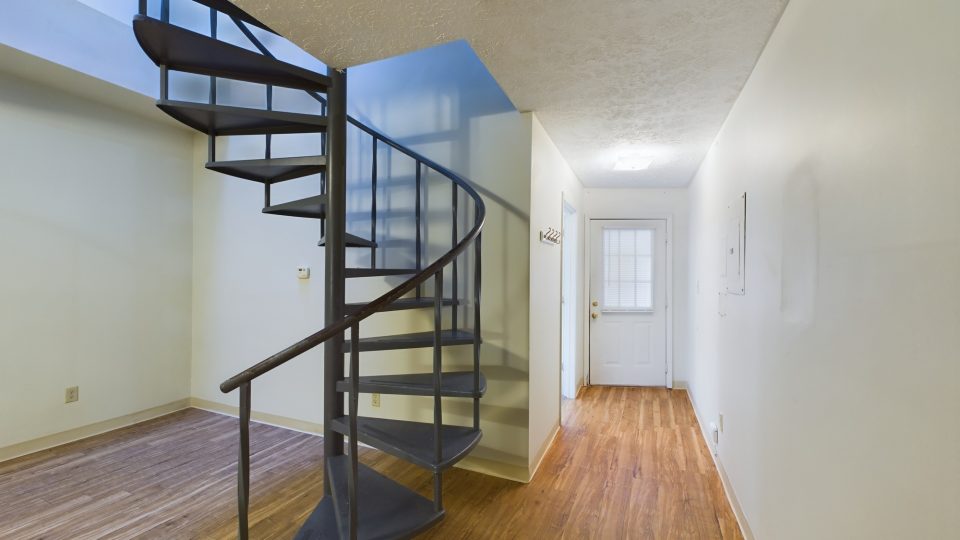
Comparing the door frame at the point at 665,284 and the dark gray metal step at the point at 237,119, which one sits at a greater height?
the dark gray metal step at the point at 237,119

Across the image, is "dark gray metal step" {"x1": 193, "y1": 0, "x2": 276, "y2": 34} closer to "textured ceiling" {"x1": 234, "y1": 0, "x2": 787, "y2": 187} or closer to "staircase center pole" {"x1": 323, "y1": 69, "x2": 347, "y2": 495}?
"textured ceiling" {"x1": 234, "y1": 0, "x2": 787, "y2": 187}

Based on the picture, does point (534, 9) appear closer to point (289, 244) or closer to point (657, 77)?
point (657, 77)

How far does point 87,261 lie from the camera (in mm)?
3285

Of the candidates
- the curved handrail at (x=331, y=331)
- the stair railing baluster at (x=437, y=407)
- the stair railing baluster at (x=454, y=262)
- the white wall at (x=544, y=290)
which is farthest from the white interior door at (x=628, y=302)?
the stair railing baluster at (x=437, y=407)

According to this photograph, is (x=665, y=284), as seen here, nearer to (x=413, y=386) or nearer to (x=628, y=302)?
(x=628, y=302)

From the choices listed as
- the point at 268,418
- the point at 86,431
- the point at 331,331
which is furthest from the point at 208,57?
the point at 86,431

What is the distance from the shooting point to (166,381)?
3.77 m

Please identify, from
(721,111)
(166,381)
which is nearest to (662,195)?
(721,111)

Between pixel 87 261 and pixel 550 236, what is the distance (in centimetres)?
377

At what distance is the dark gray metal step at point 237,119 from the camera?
1.80 m

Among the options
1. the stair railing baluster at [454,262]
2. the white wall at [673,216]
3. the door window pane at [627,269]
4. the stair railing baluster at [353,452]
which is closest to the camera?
the stair railing baluster at [353,452]

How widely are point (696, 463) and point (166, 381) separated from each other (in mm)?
4581

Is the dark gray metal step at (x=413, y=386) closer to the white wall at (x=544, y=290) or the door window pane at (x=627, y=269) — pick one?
the white wall at (x=544, y=290)

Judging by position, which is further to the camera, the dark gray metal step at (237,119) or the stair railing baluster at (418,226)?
the stair railing baluster at (418,226)
